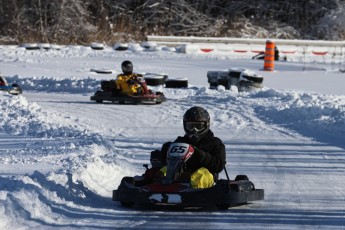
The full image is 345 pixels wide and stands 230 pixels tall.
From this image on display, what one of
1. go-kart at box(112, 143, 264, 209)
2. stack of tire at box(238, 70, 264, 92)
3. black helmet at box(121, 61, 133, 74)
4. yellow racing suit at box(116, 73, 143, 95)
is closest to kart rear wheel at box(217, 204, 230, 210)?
go-kart at box(112, 143, 264, 209)

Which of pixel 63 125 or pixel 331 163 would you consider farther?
pixel 63 125

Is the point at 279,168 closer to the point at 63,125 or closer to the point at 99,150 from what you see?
the point at 99,150

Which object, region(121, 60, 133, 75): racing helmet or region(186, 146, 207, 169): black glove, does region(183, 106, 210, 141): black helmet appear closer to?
region(186, 146, 207, 169): black glove

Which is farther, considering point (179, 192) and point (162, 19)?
point (162, 19)

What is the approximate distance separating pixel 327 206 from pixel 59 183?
95.8 inches

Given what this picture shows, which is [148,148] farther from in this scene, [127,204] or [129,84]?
[129,84]

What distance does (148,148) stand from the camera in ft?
41.1

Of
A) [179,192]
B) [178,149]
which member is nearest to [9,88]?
[178,149]

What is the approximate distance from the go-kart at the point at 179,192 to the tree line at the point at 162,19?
92.3 ft

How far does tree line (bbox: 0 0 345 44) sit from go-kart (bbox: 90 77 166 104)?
667 inches

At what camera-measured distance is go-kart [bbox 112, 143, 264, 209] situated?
7.85 meters

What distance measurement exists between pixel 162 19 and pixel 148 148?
93.0ft

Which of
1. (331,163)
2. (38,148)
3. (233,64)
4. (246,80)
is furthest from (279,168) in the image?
(233,64)

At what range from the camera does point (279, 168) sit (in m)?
10.9
